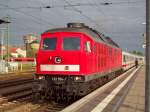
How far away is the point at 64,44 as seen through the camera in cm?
1401

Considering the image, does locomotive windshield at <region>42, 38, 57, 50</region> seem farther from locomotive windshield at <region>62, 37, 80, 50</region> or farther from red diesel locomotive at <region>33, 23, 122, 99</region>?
locomotive windshield at <region>62, 37, 80, 50</region>

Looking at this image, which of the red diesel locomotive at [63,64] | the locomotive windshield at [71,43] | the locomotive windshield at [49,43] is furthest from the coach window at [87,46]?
the locomotive windshield at [49,43]

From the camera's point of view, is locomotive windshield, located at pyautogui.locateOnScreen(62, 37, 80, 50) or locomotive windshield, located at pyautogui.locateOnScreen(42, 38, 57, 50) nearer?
locomotive windshield, located at pyautogui.locateOnScreen(62, 37, 80, 50)

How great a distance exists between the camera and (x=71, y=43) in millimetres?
13969

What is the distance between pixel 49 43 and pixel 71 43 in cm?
97

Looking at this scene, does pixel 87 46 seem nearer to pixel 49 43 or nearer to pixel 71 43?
pixel 71 43

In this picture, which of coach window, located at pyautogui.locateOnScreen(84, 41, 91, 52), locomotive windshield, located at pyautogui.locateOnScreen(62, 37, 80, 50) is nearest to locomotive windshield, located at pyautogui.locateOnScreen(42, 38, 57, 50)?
locomotive windshield, located at pyautogui.locateOnScreen(62, 37, 80, 50)

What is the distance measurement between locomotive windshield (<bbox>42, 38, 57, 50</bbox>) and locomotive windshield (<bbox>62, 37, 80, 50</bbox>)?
42 centimetres

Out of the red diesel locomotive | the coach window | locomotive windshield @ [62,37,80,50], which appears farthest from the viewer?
the coach window

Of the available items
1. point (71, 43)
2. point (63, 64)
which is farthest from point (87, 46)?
point (63, 64)

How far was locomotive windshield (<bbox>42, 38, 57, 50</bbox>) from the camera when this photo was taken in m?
14.1

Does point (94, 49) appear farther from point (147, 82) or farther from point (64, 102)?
point (147, 82)

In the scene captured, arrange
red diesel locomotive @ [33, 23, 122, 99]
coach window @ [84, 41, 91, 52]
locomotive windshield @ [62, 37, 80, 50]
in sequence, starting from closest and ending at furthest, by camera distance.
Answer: red diesel locomotive @ [33, 23, 122, 99]
locomotive windshield @ [62, 37, 80, 50]
coach window @ [84, 41, 91, 52]

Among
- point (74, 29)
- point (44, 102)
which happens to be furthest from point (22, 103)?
point (74, 29)
